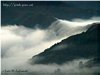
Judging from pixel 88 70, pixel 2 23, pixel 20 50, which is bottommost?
pixel 88 70

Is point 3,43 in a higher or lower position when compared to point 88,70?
higher

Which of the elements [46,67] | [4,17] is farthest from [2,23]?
[46,67]

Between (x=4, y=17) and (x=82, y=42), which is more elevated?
(x=4, y=17)

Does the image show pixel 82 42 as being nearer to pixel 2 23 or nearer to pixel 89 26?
pixel 89 26

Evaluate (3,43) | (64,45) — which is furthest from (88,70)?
(3,43)

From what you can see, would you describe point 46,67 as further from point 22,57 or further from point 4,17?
point 4,17

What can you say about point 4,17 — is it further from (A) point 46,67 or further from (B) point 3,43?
(A) point 46,67
